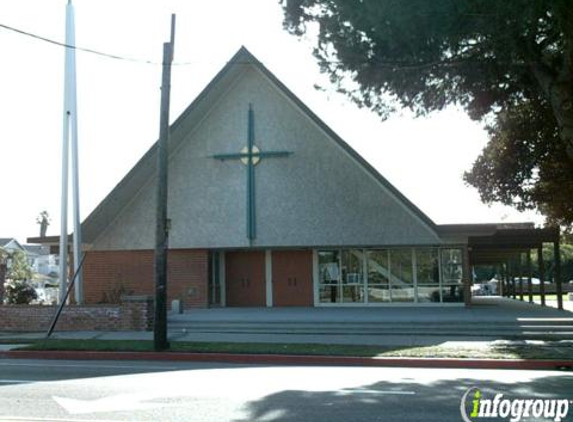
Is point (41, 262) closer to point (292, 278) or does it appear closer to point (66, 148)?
point (292, 278)

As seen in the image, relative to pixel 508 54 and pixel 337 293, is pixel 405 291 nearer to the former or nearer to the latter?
pixel 337 293

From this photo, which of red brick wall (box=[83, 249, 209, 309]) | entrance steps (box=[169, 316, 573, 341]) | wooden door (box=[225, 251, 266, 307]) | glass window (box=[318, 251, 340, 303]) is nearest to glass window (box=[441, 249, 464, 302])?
glass window (box=[318, 251, 340, 303])

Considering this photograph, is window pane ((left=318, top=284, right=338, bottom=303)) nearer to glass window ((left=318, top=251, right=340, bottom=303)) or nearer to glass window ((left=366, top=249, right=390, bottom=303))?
glass window ((left=318, top=251, right=340, bottom=303))

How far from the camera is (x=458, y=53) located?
15844 millimetres

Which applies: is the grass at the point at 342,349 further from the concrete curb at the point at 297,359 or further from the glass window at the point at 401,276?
the glass window at the point at 401,276

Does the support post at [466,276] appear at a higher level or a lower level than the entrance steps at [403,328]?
higher

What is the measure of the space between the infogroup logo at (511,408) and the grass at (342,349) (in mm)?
4412

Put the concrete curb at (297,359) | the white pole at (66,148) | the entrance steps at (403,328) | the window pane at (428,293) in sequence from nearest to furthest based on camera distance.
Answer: the concrete curb at (297,359) → the entrance steps at (403,328) → the white pole at (66,148) → the window pane at (428,293)

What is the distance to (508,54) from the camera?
14430 millimetres

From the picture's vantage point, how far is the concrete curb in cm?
1248

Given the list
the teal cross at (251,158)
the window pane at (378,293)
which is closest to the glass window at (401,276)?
the window pane at (378,293)

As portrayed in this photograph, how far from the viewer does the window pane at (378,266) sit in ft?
81.8

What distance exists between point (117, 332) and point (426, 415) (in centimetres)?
1295

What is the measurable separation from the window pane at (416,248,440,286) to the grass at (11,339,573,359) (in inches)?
361
